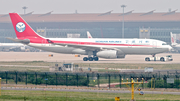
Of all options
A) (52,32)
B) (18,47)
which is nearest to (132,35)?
(52,32)

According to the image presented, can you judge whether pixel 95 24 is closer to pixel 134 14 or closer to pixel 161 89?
pixel 134 14

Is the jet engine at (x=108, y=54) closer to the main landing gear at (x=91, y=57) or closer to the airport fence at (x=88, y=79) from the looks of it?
the main landing gear at (x=91, y=57)

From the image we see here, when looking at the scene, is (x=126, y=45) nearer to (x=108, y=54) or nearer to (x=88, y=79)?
(x=108, y=54)

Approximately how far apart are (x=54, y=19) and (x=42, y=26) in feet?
27.8

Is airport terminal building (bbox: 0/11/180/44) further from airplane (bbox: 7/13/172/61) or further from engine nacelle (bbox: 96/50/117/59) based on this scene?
engine nacelle (bbox: 96/50/117/59)

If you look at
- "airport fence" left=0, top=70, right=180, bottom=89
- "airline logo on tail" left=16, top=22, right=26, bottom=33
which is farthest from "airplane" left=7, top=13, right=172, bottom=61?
"airport fence" left=0, top=70, right=180, bottom=89

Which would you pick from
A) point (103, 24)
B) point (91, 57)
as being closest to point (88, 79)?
point (91, 57)

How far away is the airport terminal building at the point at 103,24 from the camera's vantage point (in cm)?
16925

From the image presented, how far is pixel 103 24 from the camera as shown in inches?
7077

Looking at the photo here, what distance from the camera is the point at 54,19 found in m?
183

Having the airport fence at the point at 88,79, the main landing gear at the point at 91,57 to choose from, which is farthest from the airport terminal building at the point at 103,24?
the airport fence at the point at 88,79

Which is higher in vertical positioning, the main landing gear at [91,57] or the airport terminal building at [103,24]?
the airport terminal building at [103,24]

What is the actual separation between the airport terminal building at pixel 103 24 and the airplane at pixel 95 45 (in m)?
100.0

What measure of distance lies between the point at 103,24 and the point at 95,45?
112m
